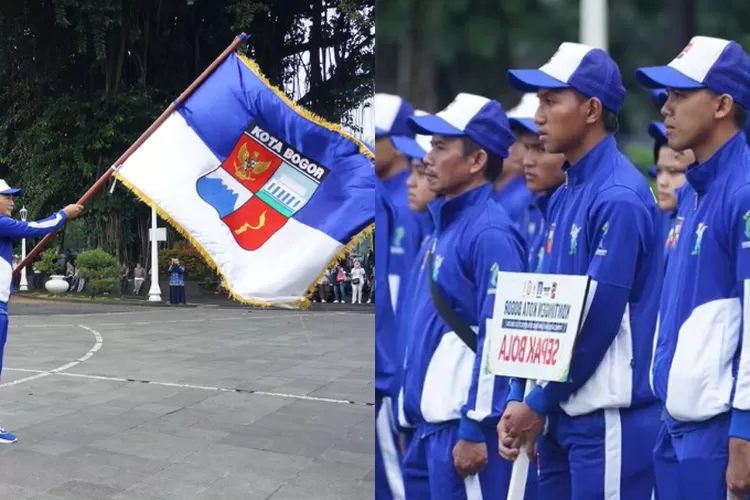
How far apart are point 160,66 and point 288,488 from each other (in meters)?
25.6

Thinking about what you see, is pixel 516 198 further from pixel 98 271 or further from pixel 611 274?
pixel 98 271

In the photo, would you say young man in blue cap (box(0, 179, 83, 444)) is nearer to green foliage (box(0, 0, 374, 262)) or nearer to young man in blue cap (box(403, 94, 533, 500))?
young man in blue cap (box(403, 94, 533, 500))

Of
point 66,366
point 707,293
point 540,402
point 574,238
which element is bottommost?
point 66,366

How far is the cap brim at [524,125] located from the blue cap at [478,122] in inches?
0.7

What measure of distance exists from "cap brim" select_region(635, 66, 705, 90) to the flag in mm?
2166

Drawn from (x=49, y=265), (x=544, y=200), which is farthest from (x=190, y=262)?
(x=544, y=200)

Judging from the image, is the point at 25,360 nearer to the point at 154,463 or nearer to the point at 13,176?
the point at 154,463

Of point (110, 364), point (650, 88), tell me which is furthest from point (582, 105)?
point (110, 364)

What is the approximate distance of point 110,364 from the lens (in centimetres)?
1043

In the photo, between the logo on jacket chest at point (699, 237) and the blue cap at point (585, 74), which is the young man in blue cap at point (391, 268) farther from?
the logo on jacket chest at point (699, 237)

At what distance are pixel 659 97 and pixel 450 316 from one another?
92 centimetres

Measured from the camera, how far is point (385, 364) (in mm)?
2707

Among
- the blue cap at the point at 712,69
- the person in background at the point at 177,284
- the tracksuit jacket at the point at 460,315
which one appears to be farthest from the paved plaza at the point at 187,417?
the person in background at the point at 177,284

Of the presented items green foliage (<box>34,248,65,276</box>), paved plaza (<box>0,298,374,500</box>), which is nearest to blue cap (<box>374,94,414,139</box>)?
paved plaza (<box>0,298,374,500</box>)
